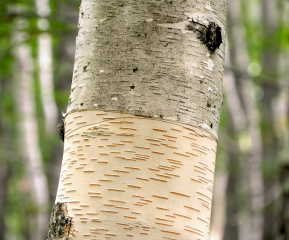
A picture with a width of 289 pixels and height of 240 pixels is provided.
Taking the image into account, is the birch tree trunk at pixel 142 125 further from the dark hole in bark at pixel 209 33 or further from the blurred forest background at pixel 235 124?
the blurred forest background at pixel 235 124

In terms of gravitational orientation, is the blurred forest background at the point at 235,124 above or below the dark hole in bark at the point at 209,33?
above

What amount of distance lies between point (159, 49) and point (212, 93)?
0.22 m

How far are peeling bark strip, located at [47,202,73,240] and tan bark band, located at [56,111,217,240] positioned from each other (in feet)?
0.07

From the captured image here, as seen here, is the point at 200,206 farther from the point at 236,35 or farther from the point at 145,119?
the point at 236,35

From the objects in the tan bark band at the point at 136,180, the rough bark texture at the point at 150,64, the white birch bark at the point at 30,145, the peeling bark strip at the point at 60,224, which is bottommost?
the peeling bark strip at the point at 60,224

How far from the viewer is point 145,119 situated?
1259 mm

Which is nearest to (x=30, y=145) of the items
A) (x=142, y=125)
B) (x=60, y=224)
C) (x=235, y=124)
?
(x=235, y=124)

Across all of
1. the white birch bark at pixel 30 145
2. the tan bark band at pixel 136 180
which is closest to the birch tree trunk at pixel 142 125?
the tan bark band at pixel 136 180

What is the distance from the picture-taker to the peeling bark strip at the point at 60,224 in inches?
49.6

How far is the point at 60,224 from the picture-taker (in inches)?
50.4

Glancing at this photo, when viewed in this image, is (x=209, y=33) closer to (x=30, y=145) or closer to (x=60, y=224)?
(x=60, y=224)

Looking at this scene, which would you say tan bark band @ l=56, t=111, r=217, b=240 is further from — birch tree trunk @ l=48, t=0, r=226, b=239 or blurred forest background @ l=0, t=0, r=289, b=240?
blurred forest background @ l=0, t=0, r=289, b=240

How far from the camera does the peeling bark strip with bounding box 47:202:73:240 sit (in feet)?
4.13

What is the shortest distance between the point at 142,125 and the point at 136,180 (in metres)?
0.16
